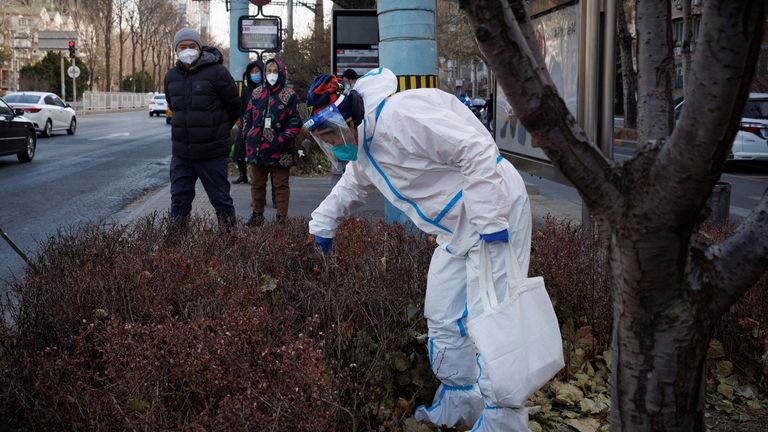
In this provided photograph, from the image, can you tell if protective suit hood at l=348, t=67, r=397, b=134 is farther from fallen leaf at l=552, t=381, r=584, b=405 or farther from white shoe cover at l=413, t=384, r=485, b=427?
fallen leaf at l=552, t=381, r=584, b=405

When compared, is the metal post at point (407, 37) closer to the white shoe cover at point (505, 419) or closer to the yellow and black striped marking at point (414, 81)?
the yellow and black striped marking at point (414, 81)

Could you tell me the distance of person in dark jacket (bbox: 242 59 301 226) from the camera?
28.7ft

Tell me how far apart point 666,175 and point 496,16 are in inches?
21.4

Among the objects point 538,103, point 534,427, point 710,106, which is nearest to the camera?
point 710,106

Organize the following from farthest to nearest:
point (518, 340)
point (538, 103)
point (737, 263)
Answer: point (518, 340)
point (737, 263)
point (538, 103)

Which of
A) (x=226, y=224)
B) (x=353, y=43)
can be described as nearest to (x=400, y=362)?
(x=226, y=224)

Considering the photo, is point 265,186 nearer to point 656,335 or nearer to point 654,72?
point 654,72

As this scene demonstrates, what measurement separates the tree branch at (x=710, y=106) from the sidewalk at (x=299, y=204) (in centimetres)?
710

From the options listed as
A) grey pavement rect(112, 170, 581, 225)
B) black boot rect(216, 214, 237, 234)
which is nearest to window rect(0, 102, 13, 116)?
grey pavement rect(112, 170, 581, 225)

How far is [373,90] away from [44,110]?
25.0 metres

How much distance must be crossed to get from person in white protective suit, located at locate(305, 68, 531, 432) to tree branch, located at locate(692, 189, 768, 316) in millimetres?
1138

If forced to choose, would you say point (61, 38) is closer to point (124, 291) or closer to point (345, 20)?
point (345, 20)

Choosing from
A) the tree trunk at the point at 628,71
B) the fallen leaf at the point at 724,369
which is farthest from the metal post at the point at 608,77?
the tree trunk at the point at 628,71

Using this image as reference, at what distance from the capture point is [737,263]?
2.19 metres
